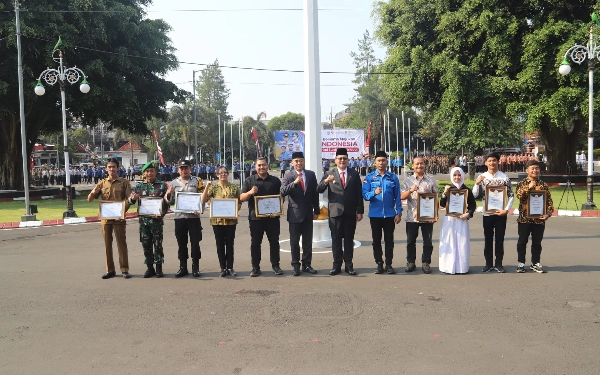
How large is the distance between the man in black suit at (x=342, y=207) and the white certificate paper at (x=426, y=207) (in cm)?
93

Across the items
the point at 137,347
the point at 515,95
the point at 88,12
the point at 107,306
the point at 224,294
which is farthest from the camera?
the point at 88,12

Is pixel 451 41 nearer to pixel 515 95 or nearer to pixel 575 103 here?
pixel 515 95

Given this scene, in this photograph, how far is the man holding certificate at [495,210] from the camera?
8.40m

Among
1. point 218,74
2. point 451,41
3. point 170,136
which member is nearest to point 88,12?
point 451,41

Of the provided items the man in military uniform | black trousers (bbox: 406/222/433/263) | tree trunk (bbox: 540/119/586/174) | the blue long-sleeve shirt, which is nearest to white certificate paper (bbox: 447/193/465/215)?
black trousers (bbox: 406/222/433/263)

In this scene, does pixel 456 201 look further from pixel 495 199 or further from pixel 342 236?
pixel 342 236

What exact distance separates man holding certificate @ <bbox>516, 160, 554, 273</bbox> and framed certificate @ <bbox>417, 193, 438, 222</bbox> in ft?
4.36

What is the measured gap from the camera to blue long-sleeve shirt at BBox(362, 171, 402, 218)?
8531mm

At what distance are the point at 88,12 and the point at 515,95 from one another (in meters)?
21.3

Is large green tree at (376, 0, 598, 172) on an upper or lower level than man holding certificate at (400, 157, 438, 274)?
Answer: upper

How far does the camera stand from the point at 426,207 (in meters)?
8.58

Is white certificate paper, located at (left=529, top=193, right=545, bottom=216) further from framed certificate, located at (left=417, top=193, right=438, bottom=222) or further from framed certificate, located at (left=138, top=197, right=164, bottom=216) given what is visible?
framed certificate, located at (left=138, top=197, right=164, bottom=216)

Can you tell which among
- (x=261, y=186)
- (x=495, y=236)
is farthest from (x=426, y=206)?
(x=261, y=186)

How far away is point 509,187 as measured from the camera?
8.61 metres
